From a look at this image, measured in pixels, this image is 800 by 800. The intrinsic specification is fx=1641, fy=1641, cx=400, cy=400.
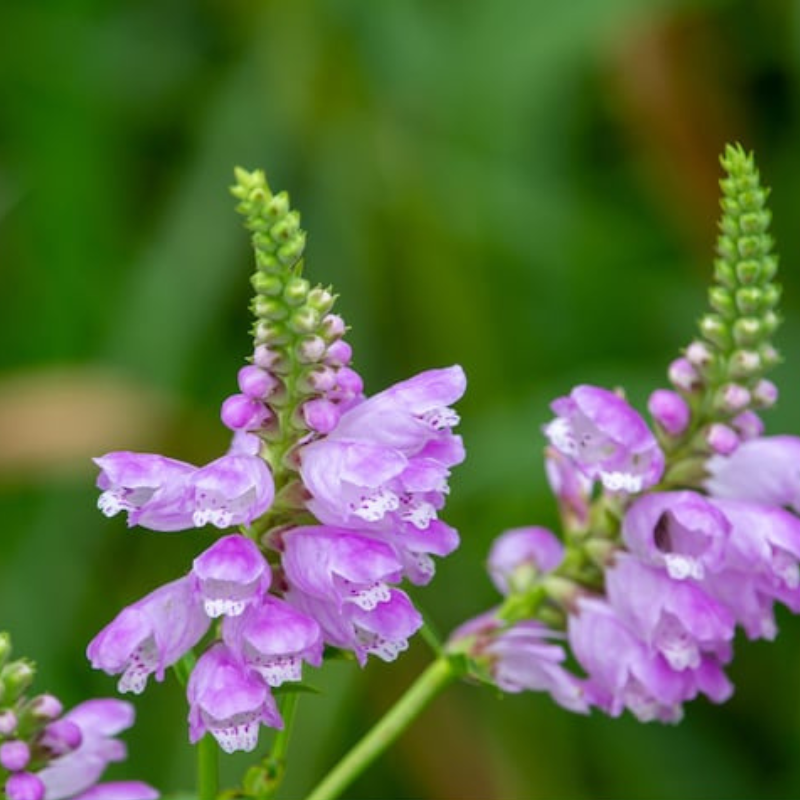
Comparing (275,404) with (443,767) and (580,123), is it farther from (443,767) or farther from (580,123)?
(580,123)

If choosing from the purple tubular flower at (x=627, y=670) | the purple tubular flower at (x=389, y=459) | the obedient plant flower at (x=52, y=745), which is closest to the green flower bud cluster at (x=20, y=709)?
the obedient plant flower at (x=52, y=745)

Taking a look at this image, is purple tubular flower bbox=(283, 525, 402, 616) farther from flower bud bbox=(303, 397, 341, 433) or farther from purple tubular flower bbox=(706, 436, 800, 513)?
purple tubular flower bbox=(706, 436, 800, 513)

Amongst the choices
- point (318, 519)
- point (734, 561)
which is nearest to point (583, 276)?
point (734, 561)

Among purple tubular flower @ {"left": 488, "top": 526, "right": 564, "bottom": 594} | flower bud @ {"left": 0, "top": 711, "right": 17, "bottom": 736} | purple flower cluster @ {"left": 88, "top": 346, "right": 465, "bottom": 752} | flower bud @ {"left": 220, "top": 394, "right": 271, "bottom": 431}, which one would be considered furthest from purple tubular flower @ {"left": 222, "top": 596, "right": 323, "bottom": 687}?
purple tubular flower @ {"left": 488, "top": 526, "right": 564, "bottom": 594}

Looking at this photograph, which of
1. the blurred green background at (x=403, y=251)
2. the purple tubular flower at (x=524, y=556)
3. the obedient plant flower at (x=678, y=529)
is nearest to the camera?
the obedient plant flower at (x=678, y=529)

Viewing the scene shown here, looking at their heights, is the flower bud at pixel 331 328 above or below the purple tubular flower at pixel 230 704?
above

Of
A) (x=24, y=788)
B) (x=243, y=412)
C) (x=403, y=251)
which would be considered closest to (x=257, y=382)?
(x=243, y=412)

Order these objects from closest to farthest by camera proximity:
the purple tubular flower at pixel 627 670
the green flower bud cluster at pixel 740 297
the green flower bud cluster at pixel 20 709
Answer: the green flower bud cluster at pixel 20 709
the green flower bud cluster at pixel 740 297
the purple tubular flower at pixel 627 670

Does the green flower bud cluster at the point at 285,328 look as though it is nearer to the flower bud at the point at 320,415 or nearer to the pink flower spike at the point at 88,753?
the flower bud at the point at 320,415
